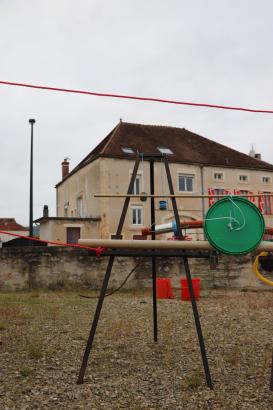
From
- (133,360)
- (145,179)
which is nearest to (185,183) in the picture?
(145,179)

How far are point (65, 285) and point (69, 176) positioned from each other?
22970 mm

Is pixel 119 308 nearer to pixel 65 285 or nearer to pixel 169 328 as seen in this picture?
pixel 169 328

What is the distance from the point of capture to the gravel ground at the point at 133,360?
4.16 meters

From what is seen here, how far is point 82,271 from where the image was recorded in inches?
608

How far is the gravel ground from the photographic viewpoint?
4.16m

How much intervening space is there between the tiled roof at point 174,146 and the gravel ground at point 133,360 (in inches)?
903

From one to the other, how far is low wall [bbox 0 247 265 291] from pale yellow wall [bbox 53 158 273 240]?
13.6 metres

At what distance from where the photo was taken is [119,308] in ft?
34.6

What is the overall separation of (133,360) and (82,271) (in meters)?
10.1

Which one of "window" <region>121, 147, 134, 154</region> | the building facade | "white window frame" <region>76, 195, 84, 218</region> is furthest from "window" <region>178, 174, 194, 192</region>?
"white window frame" <region>76, 195, 84, 218</region>

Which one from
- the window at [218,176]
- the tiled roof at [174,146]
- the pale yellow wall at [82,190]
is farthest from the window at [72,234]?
the window at [218,176]

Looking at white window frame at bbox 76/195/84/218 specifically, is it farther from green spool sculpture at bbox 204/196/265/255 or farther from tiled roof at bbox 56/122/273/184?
green spool sculpture at bbox 204/196/265/255

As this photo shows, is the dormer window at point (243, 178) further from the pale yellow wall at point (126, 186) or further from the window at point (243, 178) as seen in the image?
the pale yellow wall at point (126, 186)

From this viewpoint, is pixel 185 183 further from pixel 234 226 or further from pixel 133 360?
pixel 234 226
